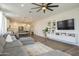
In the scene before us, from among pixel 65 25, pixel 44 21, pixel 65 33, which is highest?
pixel 44 21

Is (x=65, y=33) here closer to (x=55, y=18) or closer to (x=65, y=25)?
(x=65, y=25)

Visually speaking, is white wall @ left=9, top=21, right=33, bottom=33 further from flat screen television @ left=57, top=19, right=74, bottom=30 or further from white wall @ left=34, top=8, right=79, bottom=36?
flat screen television @ left=57, top=19, right=74, bottom=30

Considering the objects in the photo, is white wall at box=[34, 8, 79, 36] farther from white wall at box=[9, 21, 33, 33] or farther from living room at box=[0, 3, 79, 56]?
white wall at box=[9, 21, 33, 33]

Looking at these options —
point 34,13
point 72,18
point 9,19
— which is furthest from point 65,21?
point 9,19

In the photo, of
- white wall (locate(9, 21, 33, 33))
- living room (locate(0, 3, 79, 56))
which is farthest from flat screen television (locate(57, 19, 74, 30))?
white wall (locate(9, 21, 33, 33))

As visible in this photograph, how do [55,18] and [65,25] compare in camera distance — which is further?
[55,18]

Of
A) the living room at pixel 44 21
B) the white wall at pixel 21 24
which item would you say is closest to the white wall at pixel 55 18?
the living room at pixel 44 21

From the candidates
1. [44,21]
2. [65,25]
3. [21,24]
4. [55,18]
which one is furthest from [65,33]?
[21,24]

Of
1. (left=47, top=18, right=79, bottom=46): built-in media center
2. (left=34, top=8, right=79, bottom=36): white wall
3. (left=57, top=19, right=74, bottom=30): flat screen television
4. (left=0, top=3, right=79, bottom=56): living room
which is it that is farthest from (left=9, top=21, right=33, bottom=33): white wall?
(left=57, top=19, right=74, bottom=30): flat screen television

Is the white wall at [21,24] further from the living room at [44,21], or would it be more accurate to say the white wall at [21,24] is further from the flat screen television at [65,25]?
the flat screen television at [65,25]

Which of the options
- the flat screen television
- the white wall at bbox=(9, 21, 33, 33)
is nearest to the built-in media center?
the flat screen television

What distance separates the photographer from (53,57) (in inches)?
76.3

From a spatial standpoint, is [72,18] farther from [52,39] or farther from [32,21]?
[32,21]

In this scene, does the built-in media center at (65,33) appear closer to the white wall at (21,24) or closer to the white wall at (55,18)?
the white wall at (55,18)
